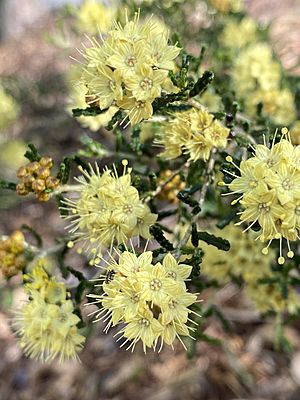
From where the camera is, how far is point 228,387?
372 centimetres

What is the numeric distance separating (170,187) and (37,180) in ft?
1.87

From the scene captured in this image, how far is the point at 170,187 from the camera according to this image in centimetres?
241

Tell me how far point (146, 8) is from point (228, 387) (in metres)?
2.32

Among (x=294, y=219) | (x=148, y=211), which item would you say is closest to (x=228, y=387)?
(x=148, y=211)

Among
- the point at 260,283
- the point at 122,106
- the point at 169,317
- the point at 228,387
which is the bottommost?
the point at 228,387

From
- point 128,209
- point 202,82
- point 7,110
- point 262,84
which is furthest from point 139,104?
point 7,110

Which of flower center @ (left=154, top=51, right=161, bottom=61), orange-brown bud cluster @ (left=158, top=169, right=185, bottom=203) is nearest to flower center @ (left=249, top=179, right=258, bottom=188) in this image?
flower center @ (left=154, top=51, right=161, bottom=61)

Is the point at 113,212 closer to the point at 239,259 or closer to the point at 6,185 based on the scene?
the point at 6,185

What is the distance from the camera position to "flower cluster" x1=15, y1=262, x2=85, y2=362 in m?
2.18

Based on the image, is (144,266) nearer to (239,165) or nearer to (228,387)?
(239,165)

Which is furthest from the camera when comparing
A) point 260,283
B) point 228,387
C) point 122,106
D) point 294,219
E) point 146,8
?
point 228,387

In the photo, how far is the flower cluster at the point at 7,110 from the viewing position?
4391 millimetres

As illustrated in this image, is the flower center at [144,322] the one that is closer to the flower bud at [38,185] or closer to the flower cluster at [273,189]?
the flower cluster at [273,189]

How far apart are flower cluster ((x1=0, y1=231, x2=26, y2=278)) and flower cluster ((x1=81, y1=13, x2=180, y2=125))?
2.52ft
